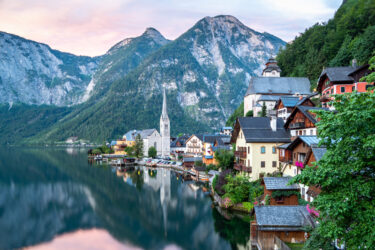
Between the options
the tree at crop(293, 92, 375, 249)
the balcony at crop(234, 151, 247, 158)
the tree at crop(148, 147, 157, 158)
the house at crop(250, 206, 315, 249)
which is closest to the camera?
the tree at crop(293, 92, 375, 249)

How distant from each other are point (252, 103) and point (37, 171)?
64.4 m

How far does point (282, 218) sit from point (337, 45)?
69.4 meters

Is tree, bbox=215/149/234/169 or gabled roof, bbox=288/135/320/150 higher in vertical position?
gabled roof, bbox=288/135/320/150

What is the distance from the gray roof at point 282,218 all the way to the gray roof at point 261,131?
17.2 meters

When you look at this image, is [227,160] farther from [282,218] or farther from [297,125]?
[282,218]

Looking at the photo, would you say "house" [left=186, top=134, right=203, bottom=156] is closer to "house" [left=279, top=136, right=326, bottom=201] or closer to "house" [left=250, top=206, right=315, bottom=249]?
"house" [left=279, top=136, right=326, bottom=201]

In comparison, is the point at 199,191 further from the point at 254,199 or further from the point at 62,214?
the point at 62,214

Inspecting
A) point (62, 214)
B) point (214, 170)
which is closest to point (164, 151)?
point (214, 170)

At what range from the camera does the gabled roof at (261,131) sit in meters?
40.6

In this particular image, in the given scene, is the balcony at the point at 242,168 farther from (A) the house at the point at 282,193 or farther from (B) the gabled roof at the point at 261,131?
(A) the house at the point at 282,193

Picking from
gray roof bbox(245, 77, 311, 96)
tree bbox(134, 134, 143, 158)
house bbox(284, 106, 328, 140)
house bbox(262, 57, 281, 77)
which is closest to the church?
tree bbox(134, 134, 143, 158)

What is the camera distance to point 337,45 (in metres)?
78.0

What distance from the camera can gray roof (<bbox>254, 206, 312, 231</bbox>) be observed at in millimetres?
22922

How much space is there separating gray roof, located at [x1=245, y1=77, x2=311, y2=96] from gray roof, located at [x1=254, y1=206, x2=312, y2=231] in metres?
58.8
